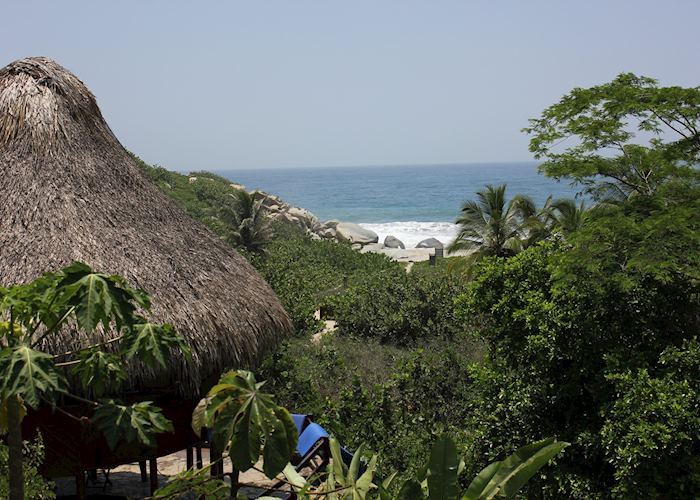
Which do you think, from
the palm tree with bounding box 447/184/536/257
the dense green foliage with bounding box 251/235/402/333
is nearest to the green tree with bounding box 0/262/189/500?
the dense green foliage with bounding box 251/235/402/333

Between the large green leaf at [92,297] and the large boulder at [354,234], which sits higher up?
the large green leaf at [92,297]

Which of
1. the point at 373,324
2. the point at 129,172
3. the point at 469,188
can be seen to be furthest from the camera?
the point at 469,188

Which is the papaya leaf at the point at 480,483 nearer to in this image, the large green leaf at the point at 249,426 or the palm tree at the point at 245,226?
the large green leaf at the point at 249,426

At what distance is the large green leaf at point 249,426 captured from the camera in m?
3.56

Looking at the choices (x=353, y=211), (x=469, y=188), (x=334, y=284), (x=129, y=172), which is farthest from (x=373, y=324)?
(x=469, y=188)

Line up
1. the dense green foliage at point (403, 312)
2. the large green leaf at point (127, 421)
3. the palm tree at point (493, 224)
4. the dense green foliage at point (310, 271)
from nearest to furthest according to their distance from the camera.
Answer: the large green leaf at point (127, 421) < the dense green foliage at point (310, 271) < the dense green foliage at point (403, 312) < the palm tree at point (493, 224)

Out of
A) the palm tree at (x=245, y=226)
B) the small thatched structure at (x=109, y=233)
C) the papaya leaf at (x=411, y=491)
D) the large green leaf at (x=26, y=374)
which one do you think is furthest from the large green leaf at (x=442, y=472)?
the palm tree at (x=245, y=226)

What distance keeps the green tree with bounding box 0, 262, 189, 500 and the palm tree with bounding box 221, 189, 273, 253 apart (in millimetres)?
24281

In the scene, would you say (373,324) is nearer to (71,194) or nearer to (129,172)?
(129,172)

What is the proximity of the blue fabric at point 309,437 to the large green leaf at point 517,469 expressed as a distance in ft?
10.5

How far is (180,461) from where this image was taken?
10.1m

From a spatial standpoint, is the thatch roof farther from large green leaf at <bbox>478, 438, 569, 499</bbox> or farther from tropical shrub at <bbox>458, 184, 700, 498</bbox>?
large green leaf at <bbox>478, 438, 569, 499</bbox>

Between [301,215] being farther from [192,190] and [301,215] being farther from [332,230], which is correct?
[192,190]

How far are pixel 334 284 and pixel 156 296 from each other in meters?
15.8
